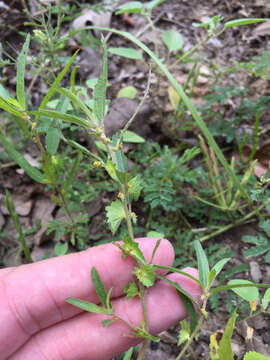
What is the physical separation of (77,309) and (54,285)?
0.57ft

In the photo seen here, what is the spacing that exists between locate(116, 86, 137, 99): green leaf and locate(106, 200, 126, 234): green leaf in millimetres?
1493

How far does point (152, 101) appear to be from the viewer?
2.56m

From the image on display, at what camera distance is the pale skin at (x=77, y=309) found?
144cm

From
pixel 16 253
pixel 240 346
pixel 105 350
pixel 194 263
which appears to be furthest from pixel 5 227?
pixel 240 346

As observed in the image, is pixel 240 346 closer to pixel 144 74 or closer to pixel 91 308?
pixel 91 308

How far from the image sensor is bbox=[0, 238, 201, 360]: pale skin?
1.44 meters

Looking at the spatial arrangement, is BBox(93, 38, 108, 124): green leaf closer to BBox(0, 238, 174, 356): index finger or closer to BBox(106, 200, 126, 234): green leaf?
BBox(106, 200, 126, 234): green leaf

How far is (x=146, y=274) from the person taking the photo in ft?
4.21

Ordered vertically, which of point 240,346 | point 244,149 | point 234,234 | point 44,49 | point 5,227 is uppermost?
point 44,49

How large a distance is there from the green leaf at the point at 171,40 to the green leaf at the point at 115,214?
1.68m

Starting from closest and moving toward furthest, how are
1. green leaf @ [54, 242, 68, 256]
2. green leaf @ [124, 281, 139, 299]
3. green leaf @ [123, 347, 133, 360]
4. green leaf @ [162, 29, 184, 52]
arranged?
1. green leaf @ [124, 281, 139, 299]
2. green leaf @ [123, 347, 133, 360]
3. green leaf @ [54, 242, 68, 256]
4. green leaf @ [162, 29, 184, 52]

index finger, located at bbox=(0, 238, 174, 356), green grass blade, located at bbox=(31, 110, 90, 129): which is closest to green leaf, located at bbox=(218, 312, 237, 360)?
index finger, located at bbox=(0, 238, 174, 356)

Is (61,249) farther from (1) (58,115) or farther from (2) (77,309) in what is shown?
(1) (58,115)

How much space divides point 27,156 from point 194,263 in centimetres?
150
